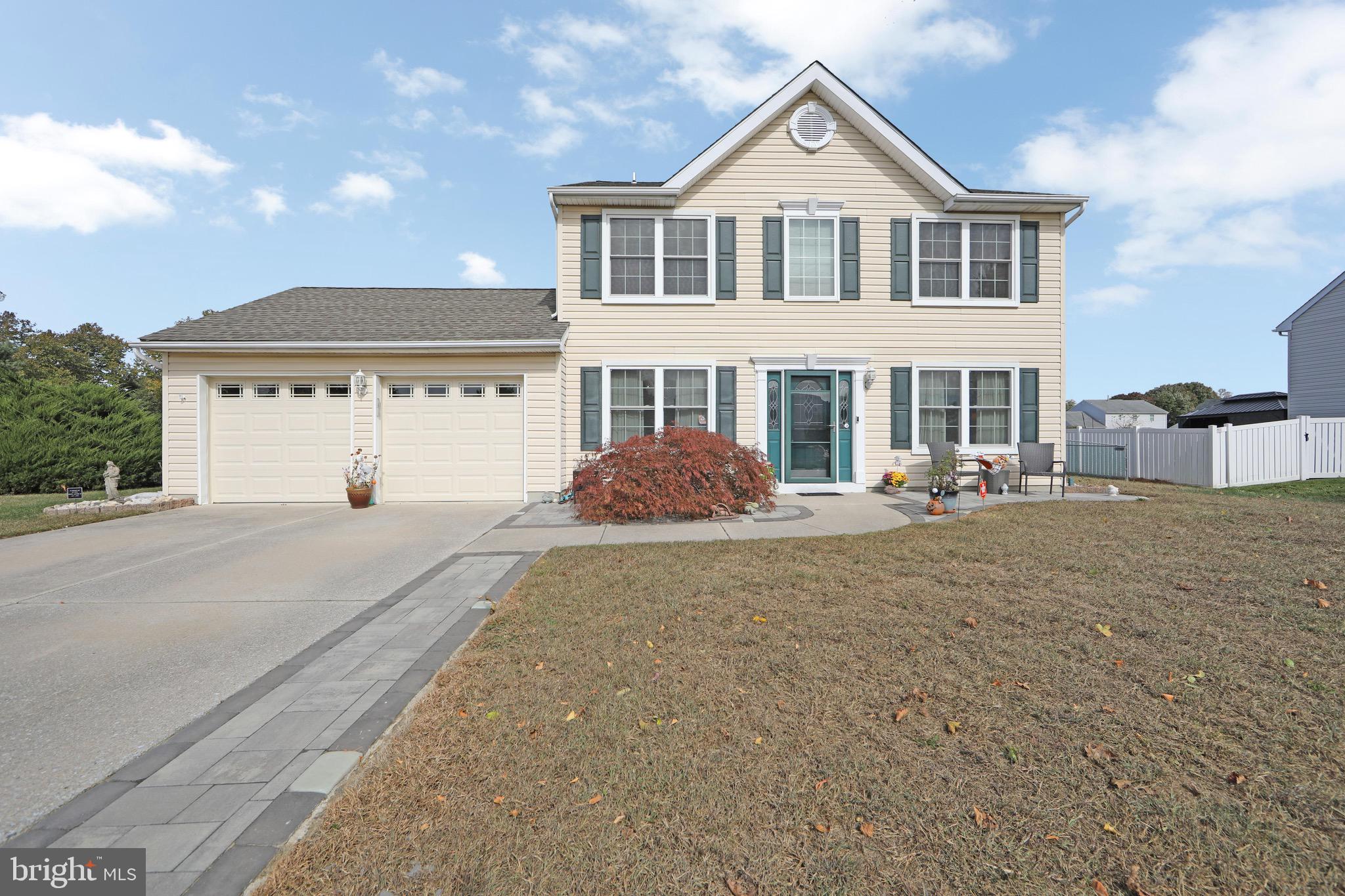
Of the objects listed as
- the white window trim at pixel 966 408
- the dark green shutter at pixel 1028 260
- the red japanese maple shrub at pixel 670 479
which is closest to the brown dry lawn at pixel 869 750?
the red japanese maple shrub at pixel 670 479

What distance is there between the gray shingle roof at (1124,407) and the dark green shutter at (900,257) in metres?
57.6

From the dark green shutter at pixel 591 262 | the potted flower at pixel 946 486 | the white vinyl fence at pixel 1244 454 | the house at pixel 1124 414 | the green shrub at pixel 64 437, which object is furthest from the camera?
the house at pixel 1124 414

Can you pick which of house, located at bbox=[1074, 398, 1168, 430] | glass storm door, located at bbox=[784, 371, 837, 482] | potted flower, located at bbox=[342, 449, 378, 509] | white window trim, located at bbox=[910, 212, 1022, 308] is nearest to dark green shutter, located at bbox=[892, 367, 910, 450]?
glass storm door, located at bbox=[784, 371, 837, 482]

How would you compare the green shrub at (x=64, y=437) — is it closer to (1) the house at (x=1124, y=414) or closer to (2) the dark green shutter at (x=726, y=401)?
(2) the dark green shutter at (x=726, y=401)

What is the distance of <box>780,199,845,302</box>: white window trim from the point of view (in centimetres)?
1161

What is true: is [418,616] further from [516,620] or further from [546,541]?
[546,541]

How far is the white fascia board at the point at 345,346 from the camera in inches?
411

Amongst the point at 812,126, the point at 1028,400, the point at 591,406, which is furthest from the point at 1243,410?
the point at 591,406

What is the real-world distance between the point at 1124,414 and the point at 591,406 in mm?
63977

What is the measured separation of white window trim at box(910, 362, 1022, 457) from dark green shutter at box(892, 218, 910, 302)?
1.52 m

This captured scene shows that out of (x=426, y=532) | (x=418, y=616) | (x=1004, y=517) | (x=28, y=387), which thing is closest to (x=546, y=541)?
(x=426, y=532)

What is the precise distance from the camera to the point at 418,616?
4.46 meters

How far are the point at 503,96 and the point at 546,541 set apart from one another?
9.80 meters

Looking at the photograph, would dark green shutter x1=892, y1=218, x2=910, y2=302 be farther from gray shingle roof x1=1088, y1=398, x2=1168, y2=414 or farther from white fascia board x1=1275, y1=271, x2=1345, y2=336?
gray shingle roof x1=1088, y1=398, x2=1168, y2=414
